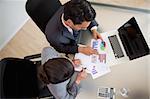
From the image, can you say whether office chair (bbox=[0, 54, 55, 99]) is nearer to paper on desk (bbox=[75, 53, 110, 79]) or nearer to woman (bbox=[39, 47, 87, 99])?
woman (bbox=[39, 47, 87, 99])

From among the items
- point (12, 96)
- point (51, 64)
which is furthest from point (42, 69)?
point (12, 96)

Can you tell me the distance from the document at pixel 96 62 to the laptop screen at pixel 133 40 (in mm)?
158

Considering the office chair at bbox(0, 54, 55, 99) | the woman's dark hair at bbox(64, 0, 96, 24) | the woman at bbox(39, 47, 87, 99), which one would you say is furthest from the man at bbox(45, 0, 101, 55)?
the office chair at bbox(0, 54, 55, 99)

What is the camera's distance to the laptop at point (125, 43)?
74.2 inches

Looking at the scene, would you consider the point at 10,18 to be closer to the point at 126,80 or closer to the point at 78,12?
the point at 78,12

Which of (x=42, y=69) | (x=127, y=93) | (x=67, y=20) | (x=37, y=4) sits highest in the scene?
(x=37, y=4)

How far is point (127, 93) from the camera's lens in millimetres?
1833

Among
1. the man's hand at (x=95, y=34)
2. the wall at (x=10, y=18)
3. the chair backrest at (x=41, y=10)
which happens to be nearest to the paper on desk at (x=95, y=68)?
the man's hand at (x=95, y=34)

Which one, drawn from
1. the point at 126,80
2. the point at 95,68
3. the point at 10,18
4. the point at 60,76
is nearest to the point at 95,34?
the point at 95,68

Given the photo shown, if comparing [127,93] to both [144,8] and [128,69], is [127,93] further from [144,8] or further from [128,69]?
[144,8]

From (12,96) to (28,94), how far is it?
0.47 ft

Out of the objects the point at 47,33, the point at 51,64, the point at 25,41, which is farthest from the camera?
the point at 25,41

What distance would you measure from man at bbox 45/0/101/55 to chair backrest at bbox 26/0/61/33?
91mm

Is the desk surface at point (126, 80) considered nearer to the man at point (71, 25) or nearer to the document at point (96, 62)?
the document at point (96, 62)
